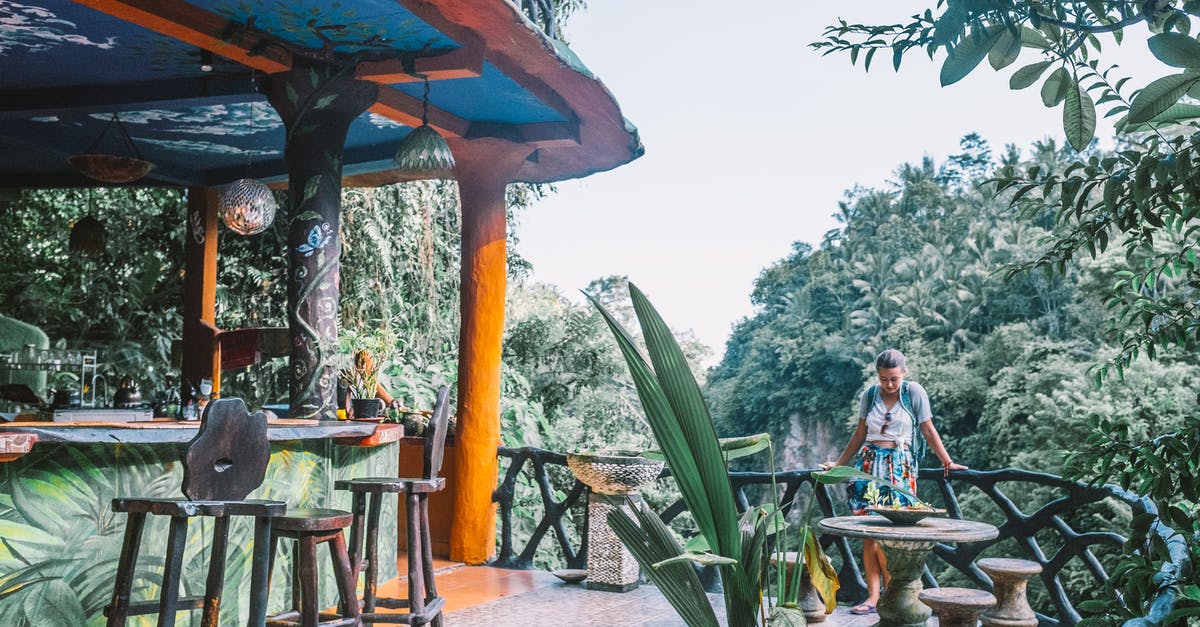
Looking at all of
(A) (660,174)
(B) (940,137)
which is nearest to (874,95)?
(B) (940,137)

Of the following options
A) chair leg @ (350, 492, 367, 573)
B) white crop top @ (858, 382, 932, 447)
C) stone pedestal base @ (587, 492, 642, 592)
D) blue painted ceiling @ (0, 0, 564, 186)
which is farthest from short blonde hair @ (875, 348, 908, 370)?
chair leg @ (350, 492, 367, 573)

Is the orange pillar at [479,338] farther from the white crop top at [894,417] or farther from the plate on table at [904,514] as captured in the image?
the plate on table at [904,514]

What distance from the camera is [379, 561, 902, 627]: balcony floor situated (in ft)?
16.6

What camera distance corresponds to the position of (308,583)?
11.6 ft

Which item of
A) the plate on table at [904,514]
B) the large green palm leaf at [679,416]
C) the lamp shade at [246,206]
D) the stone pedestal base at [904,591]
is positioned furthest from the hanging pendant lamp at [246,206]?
the large green palm leaf at [679,416]

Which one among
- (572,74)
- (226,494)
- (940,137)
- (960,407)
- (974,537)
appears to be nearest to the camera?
(226,494)

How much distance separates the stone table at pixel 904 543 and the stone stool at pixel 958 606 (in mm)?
215

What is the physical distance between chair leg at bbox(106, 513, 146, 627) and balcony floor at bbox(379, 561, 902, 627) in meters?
1.85

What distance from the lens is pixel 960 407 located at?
2431cm

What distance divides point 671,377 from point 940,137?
48.9 m

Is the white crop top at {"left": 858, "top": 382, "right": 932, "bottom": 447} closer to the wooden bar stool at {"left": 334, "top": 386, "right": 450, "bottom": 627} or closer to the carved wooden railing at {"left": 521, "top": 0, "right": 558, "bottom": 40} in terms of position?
the wooden bar stool at {"left": 334, "top": 386, "right": 450, "bottom": 627}

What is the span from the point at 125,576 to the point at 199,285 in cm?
482

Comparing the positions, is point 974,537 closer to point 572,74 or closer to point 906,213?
point 572,74

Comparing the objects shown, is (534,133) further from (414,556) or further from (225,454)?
(225,454)
